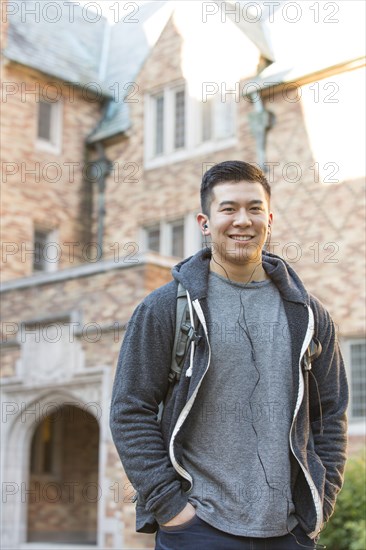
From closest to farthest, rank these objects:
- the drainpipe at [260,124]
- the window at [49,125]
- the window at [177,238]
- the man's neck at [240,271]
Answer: the man's neck at [240,271]
the drainpipe at [260,124]
the window at [177,238]
the window at [49,125]

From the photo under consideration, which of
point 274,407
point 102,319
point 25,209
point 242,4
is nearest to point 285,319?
point 274,407

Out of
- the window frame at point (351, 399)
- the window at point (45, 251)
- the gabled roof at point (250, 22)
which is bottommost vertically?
the window frame at point (351, 399)

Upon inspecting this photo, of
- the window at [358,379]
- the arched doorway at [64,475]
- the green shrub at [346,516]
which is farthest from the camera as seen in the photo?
the arched doorway at [64,475]

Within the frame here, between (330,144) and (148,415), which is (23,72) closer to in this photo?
(330,144)

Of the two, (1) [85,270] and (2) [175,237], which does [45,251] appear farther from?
(1) [85,270]

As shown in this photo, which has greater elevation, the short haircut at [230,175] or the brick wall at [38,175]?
the brick wall at [38,175]

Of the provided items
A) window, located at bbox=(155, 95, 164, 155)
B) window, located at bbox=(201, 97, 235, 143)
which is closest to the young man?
window, located at bbox=(201, 97, 235, 143)

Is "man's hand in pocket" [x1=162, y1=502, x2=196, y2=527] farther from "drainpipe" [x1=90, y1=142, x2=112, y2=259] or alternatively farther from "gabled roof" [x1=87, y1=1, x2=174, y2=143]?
"gabled roof" [x1=87, y1=1, x2=174, y2=143]

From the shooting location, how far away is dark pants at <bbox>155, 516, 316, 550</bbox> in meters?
2.56

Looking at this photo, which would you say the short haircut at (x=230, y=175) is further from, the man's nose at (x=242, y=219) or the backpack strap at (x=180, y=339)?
the backpack strap at (x=180, y=339)

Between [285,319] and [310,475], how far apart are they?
0.47m

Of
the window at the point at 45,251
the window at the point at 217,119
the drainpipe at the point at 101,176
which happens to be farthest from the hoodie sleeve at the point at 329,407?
the drainpipe at the point at 101,176

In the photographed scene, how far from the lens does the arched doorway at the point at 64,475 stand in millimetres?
16086

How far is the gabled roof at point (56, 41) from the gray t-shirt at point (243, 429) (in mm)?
14571
